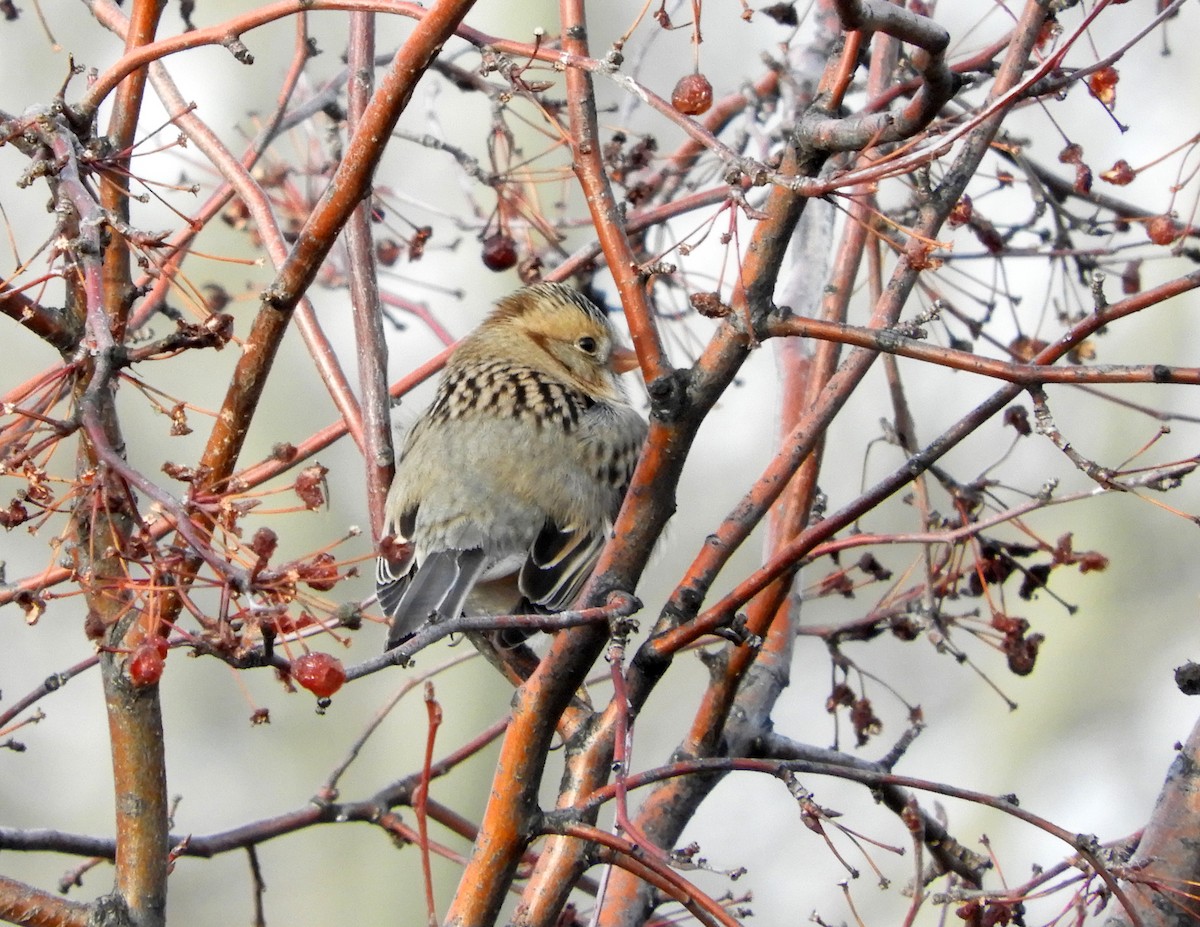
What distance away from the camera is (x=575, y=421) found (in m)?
4.20

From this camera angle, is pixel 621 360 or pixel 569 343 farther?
pixel 569 343

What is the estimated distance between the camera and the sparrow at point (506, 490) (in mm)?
3762

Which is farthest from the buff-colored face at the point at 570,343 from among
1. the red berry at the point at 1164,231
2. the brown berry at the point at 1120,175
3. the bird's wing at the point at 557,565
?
the red berry at the point at 1164,231

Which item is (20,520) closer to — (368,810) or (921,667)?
(368,810)

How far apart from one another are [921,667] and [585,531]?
794 centimetres

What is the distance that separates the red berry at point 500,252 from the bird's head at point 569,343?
77cm

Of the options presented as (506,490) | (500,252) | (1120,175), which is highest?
(500,252)

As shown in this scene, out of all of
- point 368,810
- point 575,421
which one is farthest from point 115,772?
point 575,421

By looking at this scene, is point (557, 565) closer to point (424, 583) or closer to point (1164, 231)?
point (424, 583)

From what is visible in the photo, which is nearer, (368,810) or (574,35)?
(574,35)

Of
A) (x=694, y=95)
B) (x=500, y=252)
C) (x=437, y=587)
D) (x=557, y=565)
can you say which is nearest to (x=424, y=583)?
(x=437, y=587)

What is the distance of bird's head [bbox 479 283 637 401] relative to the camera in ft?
15.2

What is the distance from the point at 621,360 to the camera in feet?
14.9

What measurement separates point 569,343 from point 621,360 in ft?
0.78
